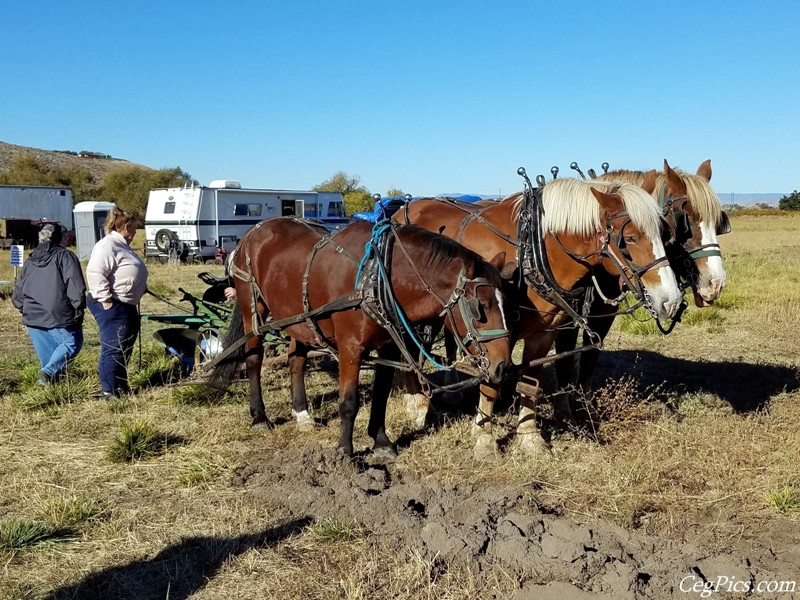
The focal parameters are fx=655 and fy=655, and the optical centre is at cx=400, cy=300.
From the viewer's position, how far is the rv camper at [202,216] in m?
22.4

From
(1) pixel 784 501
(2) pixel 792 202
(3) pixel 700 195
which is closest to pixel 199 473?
(1) pixel 784 501

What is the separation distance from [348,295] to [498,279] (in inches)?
41.4

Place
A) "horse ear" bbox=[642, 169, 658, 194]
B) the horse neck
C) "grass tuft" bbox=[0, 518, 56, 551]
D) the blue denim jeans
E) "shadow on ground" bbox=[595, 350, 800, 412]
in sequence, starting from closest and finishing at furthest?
"grass tuft" bbox=[0, 518, 56, 551]
the horse neck
"horse ear" bbox=[642, 169, 658, 194]
the blue denim jeans
"shadow on ground" bbox=[595, 350, 800, 412]

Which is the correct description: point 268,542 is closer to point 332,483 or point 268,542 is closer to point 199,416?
point 332,483

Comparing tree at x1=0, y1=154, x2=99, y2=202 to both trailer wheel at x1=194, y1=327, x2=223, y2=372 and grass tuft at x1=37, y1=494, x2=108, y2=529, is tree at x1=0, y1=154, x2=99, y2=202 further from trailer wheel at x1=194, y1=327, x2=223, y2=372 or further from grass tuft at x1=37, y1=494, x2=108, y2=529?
grass tuft at x1=37, y1=494, x2=108, y2=529

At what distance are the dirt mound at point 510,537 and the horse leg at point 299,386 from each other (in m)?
1.17

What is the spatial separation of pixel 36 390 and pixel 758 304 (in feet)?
36.8

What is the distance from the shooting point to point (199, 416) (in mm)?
5980

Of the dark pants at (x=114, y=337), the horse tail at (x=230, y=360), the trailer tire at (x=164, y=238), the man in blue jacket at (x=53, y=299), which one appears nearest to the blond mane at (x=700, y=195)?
the horse tail at (x=230, y=360)

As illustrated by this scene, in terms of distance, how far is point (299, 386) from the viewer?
19.7 ft

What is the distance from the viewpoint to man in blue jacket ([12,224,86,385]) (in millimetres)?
6246

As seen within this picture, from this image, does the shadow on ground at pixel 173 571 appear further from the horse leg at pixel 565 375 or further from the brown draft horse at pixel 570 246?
the horse leg at pixel 565 375

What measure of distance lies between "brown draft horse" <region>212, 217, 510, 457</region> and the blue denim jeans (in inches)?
57.8

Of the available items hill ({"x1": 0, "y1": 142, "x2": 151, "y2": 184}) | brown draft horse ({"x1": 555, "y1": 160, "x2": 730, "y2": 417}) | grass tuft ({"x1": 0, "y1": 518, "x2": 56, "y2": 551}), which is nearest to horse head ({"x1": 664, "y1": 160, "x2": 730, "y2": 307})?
brown draft horse ({"x1": 555, "y1": 160, "x2": 730, "y2": 417})
